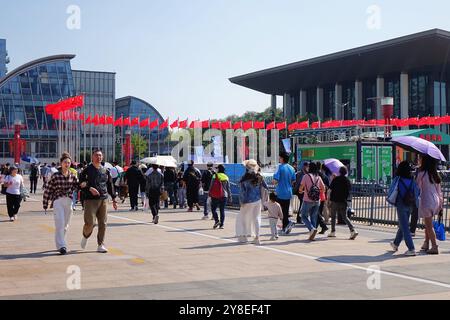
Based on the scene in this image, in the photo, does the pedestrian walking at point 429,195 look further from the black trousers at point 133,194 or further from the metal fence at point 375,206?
the black trousers at point 133,194

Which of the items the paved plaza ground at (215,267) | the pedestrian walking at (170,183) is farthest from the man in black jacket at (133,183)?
the paved plaza ground at (215,267)

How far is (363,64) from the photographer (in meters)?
70.9

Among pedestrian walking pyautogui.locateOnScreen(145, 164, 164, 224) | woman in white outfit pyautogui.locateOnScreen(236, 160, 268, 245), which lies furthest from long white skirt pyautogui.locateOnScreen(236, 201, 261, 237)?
pedestrian walking pyautogui.locateOnScreen(145, 164, 164, 224)

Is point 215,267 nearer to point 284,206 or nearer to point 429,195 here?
point 429,195

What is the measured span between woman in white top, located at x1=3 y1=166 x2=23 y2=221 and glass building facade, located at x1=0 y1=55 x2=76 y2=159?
74.9 m

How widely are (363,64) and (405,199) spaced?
62398 millimetres

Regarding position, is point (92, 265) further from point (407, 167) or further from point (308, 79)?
point (308, 79)

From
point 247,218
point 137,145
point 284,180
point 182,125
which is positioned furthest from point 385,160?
point 137,145

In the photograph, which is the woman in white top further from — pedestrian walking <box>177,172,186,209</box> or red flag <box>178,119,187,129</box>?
red flag <box>178,119,187,129</box>

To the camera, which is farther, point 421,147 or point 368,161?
point 368,161

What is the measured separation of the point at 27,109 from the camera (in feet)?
304

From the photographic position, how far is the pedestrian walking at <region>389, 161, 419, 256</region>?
1081cm

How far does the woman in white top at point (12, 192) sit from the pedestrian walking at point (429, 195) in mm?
11108

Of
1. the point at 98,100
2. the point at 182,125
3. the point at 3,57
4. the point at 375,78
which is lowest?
the point at 182,125
